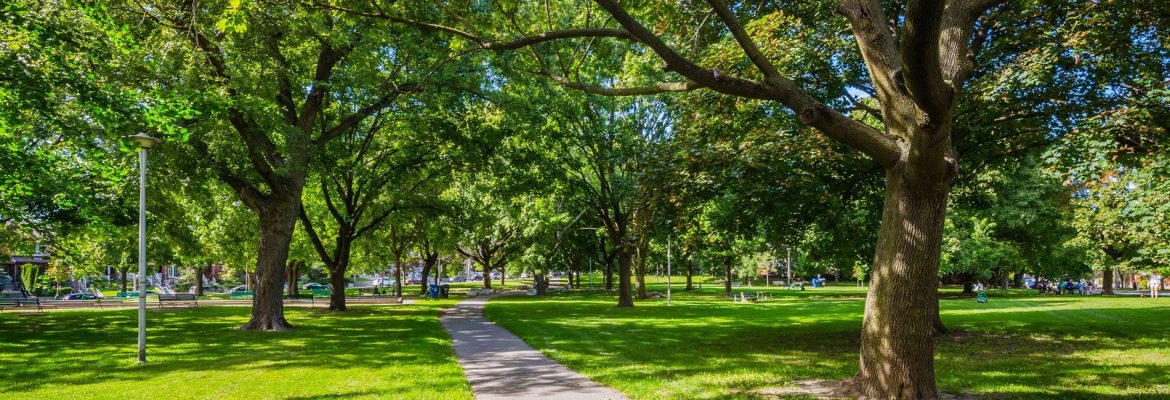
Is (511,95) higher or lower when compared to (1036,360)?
higher

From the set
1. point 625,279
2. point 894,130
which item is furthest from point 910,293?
point 625,279

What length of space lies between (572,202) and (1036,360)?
20.1 metres

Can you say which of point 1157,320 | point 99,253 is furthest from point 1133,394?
point 99,253

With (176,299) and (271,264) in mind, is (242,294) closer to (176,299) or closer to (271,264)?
(176,299)

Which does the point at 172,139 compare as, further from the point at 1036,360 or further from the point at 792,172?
the point at 1036,360

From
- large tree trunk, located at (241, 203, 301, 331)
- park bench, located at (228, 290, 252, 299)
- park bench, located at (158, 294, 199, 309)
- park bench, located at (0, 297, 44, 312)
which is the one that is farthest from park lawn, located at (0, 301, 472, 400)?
park bench, located at (228, 290, 252, 299)

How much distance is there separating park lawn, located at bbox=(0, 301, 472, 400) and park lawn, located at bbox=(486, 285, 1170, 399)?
253 centimetres

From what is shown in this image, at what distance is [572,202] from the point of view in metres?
29.2

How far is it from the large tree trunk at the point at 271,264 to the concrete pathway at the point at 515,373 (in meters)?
5.83

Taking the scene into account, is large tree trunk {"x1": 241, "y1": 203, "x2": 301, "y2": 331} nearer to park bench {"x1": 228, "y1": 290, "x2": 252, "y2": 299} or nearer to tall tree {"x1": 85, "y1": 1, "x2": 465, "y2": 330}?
tall tree {"x1": 85, "y1": 1, "x2": 465, "y2": 330}

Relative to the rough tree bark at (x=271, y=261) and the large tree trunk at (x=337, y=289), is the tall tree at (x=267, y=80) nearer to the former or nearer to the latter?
the rough tree bark at (x=271, y=261)

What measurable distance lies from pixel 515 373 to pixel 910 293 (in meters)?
5.67

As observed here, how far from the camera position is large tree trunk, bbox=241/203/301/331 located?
60.3ft

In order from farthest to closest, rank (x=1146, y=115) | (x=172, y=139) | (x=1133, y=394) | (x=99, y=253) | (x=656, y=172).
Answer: (x=99, y=253)
(x=172, y=139)
(x=656, y=172)
(x=1146, y=115)
(x=1133, y=394)
